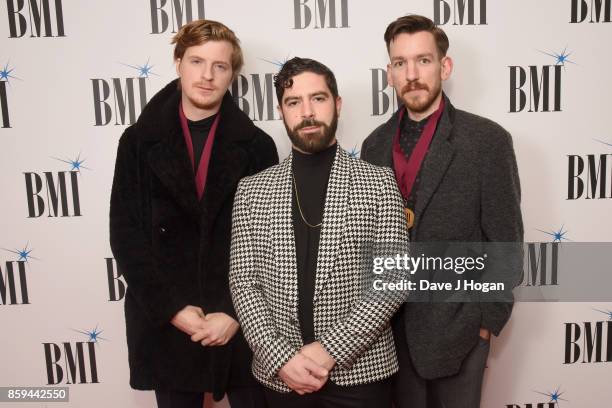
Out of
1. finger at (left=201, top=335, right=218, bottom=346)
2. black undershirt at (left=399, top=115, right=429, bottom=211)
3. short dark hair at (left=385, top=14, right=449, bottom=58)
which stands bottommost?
finger at (left=201, top=335, right=218, bottom=346)

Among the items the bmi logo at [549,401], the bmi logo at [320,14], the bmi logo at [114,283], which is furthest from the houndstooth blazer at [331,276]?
the bmi logo at [549,401]

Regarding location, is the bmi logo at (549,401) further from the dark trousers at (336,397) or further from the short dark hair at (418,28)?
the short dark hair at (418,28)

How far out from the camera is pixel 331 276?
5.01 feet

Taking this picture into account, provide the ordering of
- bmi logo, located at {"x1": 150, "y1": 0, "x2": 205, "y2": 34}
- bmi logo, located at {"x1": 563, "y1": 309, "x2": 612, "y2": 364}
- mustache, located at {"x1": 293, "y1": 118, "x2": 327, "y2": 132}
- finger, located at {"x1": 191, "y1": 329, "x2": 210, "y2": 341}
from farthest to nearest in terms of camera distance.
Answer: bmi logo, located at {"x1": 563, "y1": 309, "x2": 612, "y2": 364}
bmi logo, located at {"x1": 150, "y1": 0, "x2": 205, "y2": 34}
finger, located at {"x1": 191, "y1": 329, "x2": 210, "y2": 341}
mustache, located at {"x1": 293, "y1": 118, "x2": 327, "y2": 132}

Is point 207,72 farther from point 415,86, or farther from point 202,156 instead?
point 415,86

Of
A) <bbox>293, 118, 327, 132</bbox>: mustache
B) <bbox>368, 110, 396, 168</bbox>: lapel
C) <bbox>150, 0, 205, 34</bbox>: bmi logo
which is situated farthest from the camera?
<bbox>150, 0, 205, 34</bbox>: bmi logo

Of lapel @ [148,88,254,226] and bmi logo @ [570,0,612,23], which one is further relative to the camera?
bmi logo @ [570,0,612,23]

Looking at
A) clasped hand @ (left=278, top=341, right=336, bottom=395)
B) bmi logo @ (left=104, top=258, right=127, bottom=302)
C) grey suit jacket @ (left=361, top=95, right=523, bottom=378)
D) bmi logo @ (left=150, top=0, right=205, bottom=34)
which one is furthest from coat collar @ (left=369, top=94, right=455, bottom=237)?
bmi logo @ (left=104, top=258, right=127, bottom=302)

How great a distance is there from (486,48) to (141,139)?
1535 millimetres

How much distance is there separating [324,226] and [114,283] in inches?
52.6

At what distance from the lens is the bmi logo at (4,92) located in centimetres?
227

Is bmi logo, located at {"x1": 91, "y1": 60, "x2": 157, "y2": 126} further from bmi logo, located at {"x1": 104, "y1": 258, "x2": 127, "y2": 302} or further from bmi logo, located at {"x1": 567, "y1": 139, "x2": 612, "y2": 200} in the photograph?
bmi logo, located at {"x1": 567, "y1": 139, "x2": 612, "y2": 200}

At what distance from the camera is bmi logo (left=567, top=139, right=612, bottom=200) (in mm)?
2336

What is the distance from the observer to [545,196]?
236 cm
